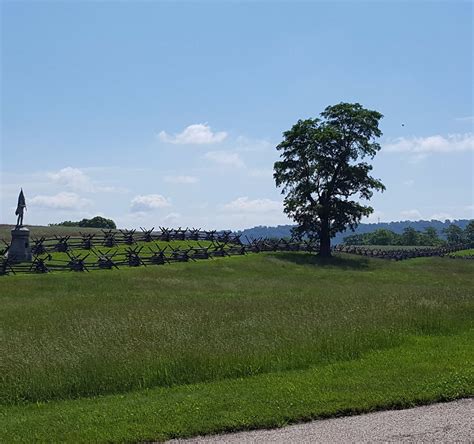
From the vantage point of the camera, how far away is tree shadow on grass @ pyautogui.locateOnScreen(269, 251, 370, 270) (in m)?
47.0

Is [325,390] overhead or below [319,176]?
below

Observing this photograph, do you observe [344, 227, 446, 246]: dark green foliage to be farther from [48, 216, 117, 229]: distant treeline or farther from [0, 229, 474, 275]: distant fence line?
[0, 229, 474, 275]: distant fence line

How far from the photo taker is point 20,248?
121 feet

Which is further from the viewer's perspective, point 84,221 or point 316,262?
point 84,221

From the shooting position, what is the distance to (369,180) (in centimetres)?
5169

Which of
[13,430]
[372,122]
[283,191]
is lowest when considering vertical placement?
[13,430]

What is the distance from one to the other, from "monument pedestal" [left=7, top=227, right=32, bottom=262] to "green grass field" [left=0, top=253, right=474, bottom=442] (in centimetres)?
1833

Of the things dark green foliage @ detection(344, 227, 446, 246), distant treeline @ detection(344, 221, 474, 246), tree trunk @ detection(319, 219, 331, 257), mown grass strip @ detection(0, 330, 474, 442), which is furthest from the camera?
distant treeline @ detection(344, 221, 474, 246)

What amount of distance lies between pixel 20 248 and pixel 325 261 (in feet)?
79.1

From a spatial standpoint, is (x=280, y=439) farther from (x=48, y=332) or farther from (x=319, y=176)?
(x=319, y=176)

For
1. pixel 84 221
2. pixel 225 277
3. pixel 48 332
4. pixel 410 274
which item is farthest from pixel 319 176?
pixel 84 221

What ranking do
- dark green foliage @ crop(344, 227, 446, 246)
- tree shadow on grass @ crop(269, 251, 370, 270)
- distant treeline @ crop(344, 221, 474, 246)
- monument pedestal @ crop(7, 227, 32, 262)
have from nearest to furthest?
monument pedestal @ crop(7, 227, 32, 262), tree shadow on grass @ crop(269, 251, 370, 270), dark green foliage @ crop(344, 227, 446, 246), distant treeline @ crop(344, 221, 474, 246)

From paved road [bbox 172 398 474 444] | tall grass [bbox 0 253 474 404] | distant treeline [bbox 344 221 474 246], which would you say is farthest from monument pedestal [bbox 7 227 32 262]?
distant treeline [bbox 344 221 474 246]

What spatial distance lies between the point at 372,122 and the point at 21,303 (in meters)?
38.3
